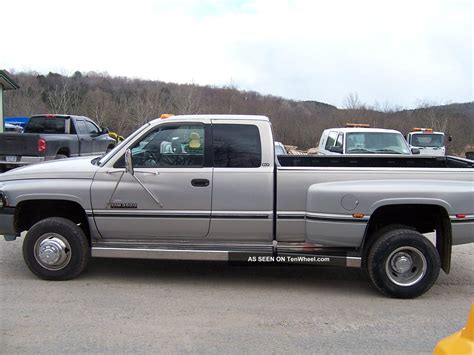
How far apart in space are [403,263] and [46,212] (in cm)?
401

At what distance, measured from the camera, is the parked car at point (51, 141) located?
13.4 metres

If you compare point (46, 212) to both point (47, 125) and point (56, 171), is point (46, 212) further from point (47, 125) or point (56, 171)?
point (47, 125)

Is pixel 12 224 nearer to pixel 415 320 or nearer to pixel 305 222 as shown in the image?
pixel 305 222

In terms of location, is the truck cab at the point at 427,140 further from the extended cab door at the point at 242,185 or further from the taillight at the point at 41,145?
the extended cab door at the point at 242,185

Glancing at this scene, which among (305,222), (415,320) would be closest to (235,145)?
(305,222)

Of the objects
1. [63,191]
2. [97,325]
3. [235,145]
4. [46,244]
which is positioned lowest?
[97,325]

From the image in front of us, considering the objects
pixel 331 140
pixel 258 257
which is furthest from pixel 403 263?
pixel 331 140

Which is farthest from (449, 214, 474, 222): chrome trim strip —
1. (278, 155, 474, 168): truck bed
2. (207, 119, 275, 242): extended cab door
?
(207, 119, 275, 242): extended cab door

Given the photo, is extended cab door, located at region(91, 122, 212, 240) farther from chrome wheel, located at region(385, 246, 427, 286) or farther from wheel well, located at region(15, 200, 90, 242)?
chrome wheel, located at region(385, 246, 427, 286)

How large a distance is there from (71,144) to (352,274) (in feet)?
36.7

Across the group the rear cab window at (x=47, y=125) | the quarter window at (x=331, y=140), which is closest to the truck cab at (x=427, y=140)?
the quarter window at (x=331, y=140)

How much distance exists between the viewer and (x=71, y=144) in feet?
49.6

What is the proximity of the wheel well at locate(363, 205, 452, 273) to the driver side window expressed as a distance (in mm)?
1995

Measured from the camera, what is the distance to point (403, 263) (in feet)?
17.2
